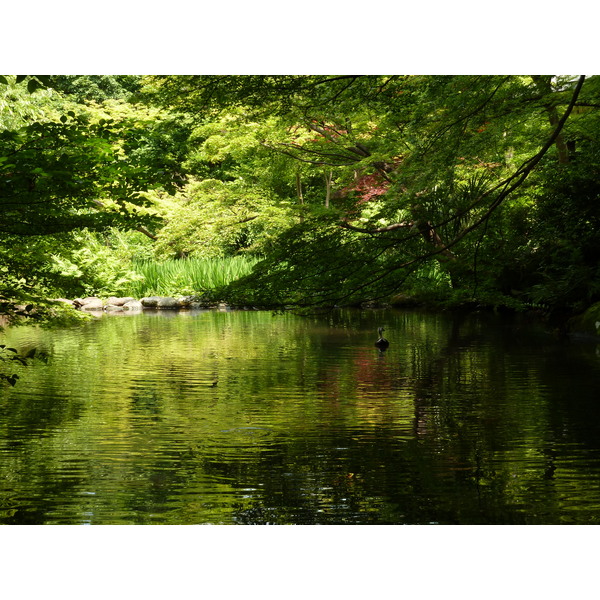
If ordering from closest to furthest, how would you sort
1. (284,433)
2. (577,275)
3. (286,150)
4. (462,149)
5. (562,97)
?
(284,433)
(462,149)
(562,97)
(286,150)
(577,275)

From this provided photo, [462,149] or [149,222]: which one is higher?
[462,149]

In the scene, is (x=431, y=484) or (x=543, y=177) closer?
(x=431, y=484)

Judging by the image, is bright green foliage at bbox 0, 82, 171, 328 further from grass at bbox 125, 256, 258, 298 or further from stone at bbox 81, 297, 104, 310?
stone at bbox 81, 297, 104, 310

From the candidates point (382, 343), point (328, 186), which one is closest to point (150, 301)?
point (382, 343)

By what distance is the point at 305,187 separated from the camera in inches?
260

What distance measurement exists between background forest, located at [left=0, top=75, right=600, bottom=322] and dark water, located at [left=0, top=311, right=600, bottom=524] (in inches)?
27.2

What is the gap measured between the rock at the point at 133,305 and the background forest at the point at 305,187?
4.80ft

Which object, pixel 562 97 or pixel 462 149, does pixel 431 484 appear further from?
pixel 562 97

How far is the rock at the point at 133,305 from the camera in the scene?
9.05 meters

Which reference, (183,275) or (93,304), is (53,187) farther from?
(93,304)

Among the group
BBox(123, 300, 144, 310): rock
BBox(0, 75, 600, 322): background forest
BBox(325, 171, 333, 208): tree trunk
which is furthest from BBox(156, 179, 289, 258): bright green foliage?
BBox(123, 300, 144, 310): rock

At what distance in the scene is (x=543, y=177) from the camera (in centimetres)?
671
